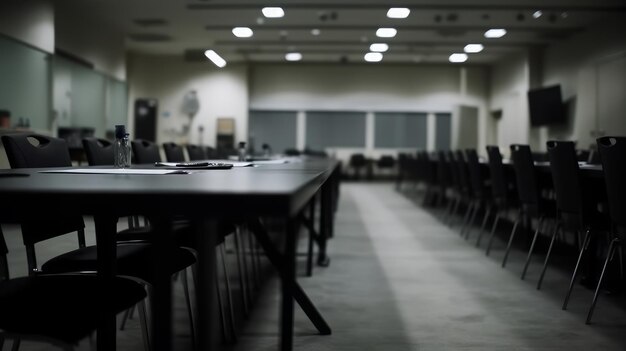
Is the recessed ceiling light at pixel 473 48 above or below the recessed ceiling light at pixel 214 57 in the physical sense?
above

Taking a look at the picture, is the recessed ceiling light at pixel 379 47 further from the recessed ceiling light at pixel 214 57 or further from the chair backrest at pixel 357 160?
the recessed ceiling light at pixel 214 57

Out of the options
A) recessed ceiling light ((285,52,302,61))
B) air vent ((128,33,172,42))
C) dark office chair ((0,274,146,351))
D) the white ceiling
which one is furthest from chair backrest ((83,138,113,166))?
recessed ceiling light ((285,52,302,61))

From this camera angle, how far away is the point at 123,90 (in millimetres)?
10672

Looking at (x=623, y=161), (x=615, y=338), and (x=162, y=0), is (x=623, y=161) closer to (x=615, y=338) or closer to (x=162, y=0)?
(x=615, y=338)

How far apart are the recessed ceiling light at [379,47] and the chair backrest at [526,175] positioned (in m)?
7.70

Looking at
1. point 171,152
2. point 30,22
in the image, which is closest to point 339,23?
point 30,22

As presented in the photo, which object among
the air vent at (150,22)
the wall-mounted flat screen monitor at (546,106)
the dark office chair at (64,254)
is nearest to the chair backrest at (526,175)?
the dark office chair at (64,254)

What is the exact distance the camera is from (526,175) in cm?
318

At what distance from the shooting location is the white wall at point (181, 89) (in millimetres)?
12945

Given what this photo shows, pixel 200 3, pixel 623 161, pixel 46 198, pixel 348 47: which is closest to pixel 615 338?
pixel 623 161

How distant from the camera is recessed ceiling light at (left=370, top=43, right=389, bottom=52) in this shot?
10591 mm

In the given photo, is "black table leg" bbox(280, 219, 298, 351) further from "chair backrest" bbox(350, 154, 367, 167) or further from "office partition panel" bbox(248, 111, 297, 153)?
"office partition panel" bbox(248, 111, 297, 153)

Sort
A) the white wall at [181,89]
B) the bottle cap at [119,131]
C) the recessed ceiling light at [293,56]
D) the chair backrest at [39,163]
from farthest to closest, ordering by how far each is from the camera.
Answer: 1. the white wall at [181,89]
2. the recessed ceiling light at [293,56]
3. the bottle cap at [119,131]
4. the chair backrest at [39,163]

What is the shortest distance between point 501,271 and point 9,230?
162 inches
